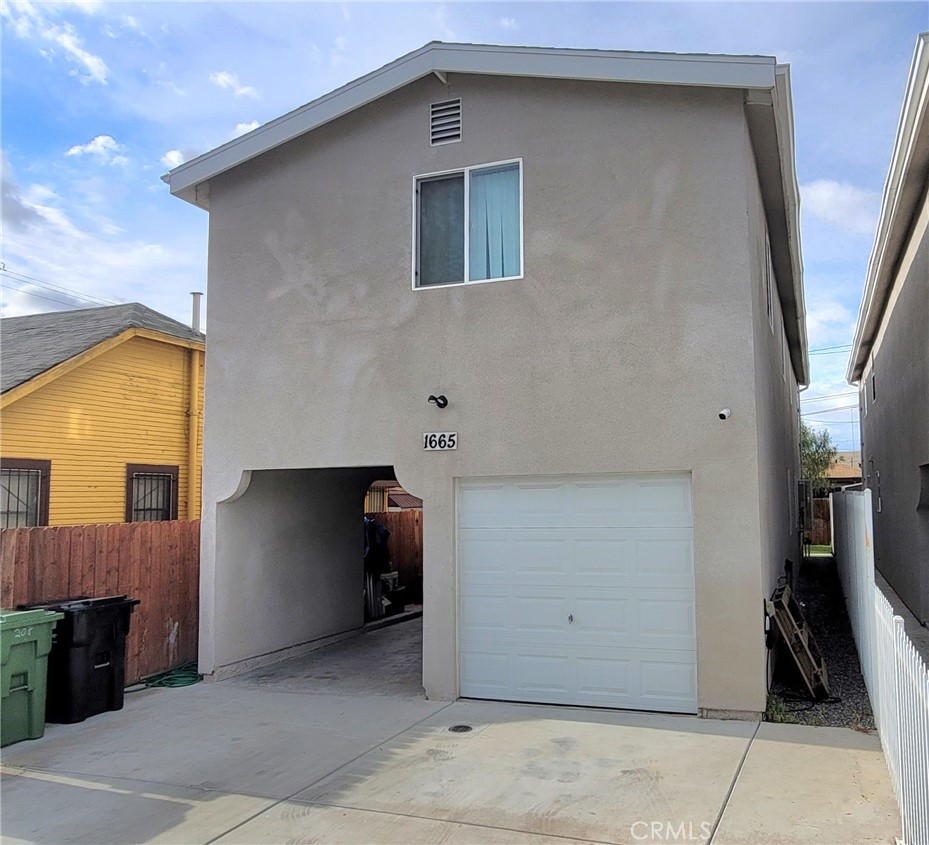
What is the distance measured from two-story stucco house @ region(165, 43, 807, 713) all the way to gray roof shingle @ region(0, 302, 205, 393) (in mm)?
4835

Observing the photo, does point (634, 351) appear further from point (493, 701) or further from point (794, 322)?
point (794, 322)

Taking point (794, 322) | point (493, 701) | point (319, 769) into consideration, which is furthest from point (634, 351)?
point (794, 322)

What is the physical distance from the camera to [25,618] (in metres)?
7.10

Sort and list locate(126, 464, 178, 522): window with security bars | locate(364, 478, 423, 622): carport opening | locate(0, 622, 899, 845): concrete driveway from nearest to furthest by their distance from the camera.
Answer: locate(0, 622, 899, 845): concrete driveway < locate(364, 478, 423, 622): carport opening < locate(126, 464, 178, 522): window with security bars

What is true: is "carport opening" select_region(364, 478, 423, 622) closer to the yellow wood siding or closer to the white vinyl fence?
the yellow wood siding

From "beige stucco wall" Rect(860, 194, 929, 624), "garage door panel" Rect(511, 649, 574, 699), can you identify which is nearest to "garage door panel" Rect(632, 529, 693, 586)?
"garage door panel" Rect(511, 649, 574, 699)

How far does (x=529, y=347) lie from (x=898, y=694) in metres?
4.71

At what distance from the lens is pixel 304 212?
380 inches

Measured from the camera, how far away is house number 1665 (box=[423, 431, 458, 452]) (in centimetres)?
862

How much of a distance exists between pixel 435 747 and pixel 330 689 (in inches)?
104

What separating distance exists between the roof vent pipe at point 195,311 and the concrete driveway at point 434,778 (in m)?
14.9

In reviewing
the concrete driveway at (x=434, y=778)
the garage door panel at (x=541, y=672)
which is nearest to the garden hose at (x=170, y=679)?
the concrete driveway at (x=434, y=778)

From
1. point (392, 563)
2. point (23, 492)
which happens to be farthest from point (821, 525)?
point (23, 492)

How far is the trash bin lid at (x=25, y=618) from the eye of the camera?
6.94m
